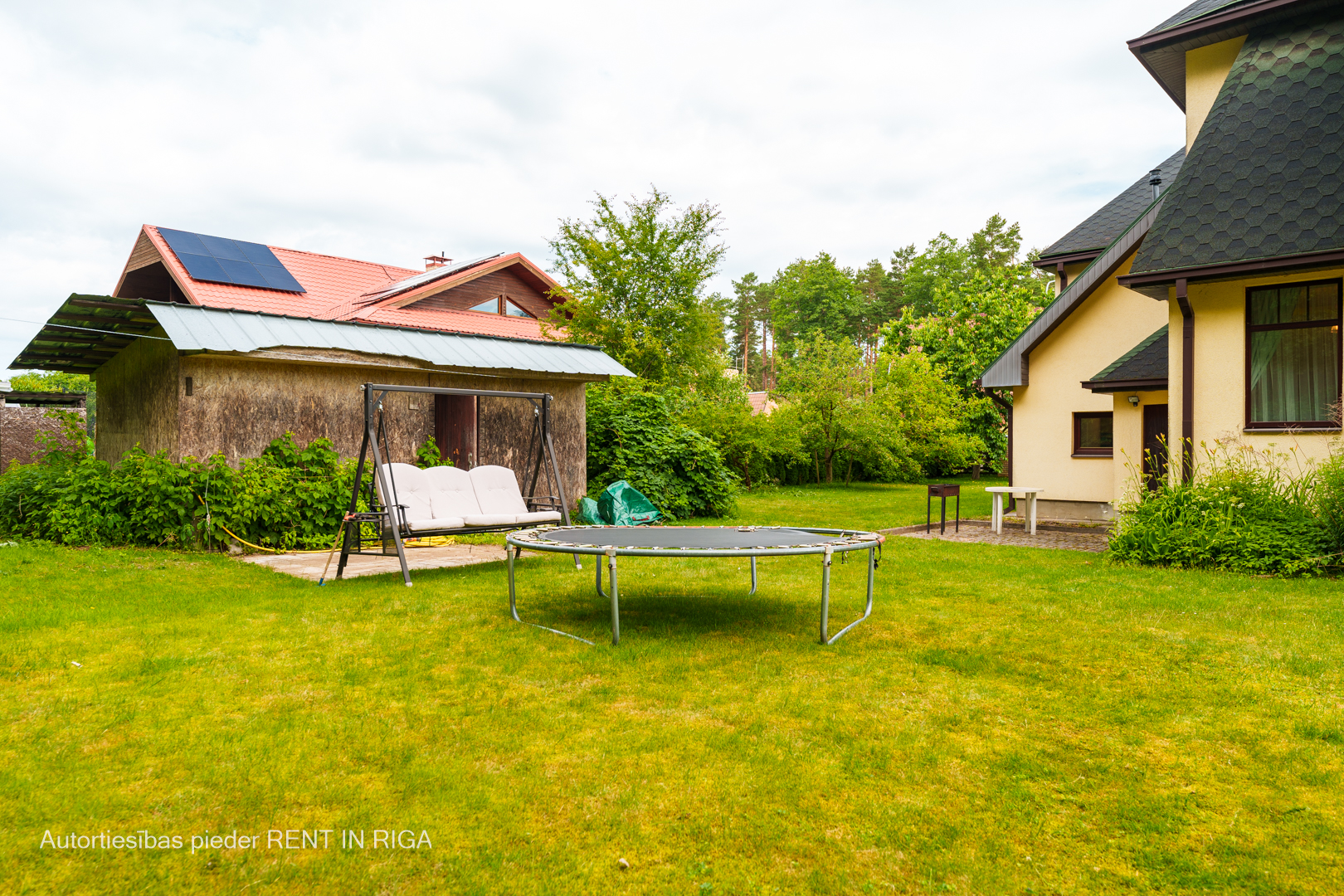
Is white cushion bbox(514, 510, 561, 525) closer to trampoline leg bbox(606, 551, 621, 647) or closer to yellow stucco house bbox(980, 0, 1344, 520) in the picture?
trampoline leg bbox(606, 551, 621, 647)

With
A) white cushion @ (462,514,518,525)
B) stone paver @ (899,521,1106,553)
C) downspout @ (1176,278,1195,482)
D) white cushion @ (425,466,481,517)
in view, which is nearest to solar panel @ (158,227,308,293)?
white cushion @ (425,466,481,517)

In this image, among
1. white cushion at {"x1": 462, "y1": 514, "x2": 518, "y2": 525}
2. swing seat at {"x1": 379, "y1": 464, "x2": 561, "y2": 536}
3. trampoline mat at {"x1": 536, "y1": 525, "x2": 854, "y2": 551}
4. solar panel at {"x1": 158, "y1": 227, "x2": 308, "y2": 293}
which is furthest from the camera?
solar panel at {"x1": 158, "y1": 227, "x2": 308, "y2": 293}

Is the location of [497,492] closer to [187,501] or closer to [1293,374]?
[187,501]

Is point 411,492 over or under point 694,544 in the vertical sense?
over

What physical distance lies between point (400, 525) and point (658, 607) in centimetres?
245

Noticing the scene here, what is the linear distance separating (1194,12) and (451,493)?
10634 millimetres

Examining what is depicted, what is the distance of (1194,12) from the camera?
31.9ft

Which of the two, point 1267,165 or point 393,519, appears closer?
point 393,519

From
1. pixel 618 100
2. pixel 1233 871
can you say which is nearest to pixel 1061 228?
pixel 618 100

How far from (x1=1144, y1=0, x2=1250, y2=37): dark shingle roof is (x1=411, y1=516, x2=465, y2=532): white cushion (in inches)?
388

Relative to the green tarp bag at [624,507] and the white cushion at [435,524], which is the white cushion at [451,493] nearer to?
the white cushion at [435,524]

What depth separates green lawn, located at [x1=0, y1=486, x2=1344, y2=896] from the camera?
2244 millimetres

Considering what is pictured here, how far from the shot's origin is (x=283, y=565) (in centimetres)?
781

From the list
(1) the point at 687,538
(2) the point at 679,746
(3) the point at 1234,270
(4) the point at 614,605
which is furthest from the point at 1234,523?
(2) the point at 679,746
